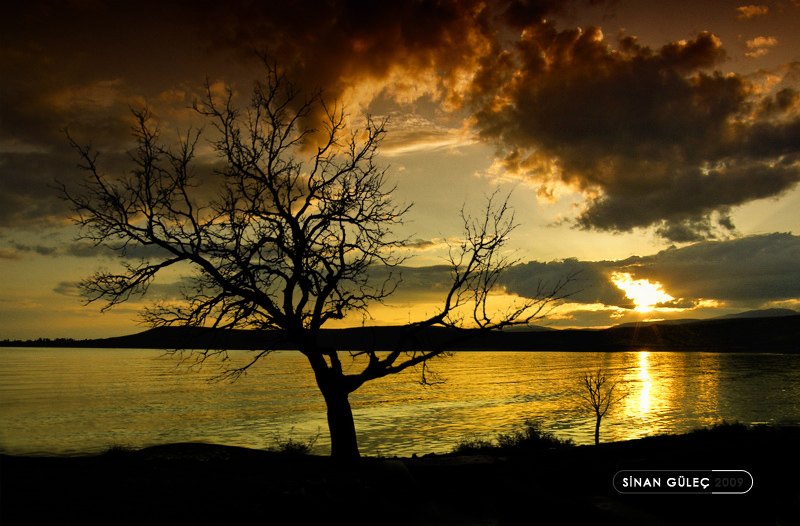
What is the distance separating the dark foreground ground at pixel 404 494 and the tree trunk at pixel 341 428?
1554 millimetres

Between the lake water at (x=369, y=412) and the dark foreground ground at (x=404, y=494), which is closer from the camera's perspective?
the dark foreground ground at (x=404, y=494)

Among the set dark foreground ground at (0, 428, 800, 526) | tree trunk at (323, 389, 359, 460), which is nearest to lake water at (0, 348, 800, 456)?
tree trunk at (323, 389, 359, 460)

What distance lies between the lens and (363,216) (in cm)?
1595

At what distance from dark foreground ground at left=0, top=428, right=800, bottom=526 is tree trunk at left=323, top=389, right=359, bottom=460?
1554mm

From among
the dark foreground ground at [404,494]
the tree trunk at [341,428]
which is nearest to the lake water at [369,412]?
the tree trunk at [341,428]

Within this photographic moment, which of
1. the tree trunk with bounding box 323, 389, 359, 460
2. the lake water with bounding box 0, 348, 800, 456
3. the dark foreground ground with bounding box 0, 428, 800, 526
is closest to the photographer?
the dark foreground ground with bounding box 0, 428, 800, 526

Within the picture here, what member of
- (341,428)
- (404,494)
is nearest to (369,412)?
(341,428)

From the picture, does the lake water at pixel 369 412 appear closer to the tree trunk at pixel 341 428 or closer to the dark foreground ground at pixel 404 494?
the tree trunk at pixel 341 428

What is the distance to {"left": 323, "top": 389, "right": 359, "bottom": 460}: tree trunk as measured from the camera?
14500 millimetres

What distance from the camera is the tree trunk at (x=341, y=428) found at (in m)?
14.5

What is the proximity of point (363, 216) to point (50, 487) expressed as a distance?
962 cm

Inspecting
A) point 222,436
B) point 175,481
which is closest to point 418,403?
point 222,436

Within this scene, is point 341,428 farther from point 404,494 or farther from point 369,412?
point 369,412

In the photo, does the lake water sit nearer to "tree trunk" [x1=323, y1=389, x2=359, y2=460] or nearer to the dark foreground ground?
"tree trunk" [x1=323, y1=389, x2=359, y2=460]
